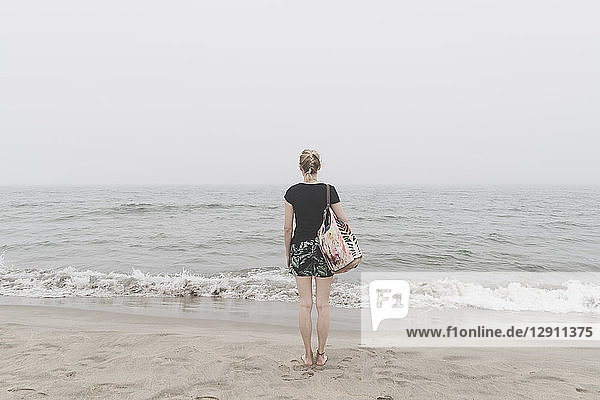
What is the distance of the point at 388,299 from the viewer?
722cm

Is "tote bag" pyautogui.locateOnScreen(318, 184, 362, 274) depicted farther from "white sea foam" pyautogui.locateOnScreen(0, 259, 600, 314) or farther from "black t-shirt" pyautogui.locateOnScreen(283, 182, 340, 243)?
"white sea foam" pyautogui.locateOnScreen(0, 259, 600, 314)

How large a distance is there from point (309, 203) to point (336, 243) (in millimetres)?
439

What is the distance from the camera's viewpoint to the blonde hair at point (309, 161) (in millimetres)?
3400

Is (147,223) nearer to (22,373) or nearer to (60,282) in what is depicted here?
(60,282)

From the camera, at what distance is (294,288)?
7680mm

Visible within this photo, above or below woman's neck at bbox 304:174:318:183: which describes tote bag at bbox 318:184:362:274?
below

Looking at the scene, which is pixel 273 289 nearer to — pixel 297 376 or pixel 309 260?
pixel 297 376

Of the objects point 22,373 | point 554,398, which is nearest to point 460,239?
point 554,398

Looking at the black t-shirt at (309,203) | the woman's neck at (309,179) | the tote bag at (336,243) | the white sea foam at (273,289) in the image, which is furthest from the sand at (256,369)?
the white sea foam at (273,289)

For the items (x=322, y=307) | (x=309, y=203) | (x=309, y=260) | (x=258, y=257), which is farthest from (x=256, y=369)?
(x=258, y=257)

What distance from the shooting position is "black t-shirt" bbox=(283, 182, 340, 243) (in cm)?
337

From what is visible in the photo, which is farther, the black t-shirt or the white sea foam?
the white sea foam

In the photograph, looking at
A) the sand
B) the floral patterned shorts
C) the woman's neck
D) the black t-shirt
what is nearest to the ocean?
the sand

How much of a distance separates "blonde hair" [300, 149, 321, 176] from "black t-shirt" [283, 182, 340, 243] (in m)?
0.13
